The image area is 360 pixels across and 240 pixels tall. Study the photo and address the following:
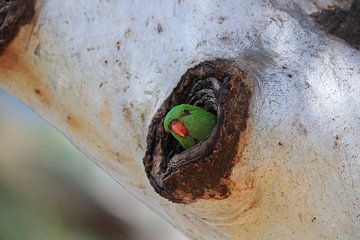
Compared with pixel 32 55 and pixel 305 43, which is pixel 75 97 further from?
pixel 305 43

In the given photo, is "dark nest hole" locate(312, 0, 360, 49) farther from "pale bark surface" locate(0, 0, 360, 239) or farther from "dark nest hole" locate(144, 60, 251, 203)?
"dark nest hole" locate(144, 60, 251, 203)

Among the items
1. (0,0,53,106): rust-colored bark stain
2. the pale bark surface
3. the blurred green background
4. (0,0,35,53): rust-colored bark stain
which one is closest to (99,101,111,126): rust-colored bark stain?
the pale bark surface

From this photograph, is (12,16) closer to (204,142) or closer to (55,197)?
(204,142)

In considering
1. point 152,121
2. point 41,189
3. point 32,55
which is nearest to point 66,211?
point 41,189

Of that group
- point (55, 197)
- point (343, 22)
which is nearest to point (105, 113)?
point (343, 22)

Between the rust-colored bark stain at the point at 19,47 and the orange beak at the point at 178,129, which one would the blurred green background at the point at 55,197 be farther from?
the orange beak at the point at 178,129

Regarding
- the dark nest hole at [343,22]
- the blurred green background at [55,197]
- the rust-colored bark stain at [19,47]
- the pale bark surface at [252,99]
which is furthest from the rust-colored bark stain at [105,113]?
the blurred green background at [55,197]
